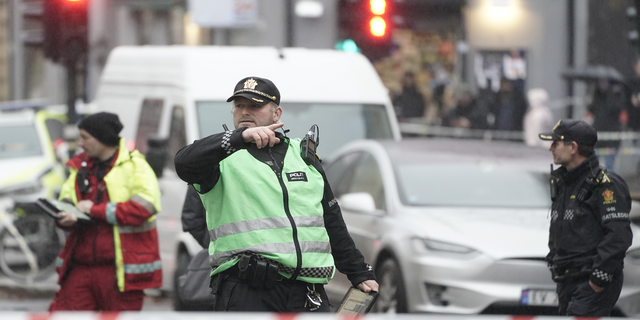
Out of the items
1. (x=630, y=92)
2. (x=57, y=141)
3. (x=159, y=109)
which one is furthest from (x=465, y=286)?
(x=630, y=92)

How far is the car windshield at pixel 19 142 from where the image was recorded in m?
14.8

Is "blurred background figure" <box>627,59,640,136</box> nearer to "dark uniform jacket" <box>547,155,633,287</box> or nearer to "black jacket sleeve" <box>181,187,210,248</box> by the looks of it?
"dark uniform jacket" <box>547,155,633,287</box>

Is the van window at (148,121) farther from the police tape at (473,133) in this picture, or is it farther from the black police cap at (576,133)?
the police tape at (473,133)

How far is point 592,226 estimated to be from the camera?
6.56 metres

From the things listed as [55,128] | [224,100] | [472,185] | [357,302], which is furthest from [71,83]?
[357,302]

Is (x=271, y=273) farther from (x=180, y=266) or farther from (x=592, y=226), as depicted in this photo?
(x=180, y=266)

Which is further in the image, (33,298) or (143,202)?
(33,298)

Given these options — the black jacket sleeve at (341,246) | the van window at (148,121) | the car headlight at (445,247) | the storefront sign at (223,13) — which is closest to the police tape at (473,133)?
the storefront sign at (223,13)

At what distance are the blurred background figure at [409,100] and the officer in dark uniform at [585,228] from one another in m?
14.6

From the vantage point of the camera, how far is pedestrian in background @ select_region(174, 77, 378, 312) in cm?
470

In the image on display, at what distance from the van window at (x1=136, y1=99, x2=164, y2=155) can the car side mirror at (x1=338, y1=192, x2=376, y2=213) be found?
2545 mm

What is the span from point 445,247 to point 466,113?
44.1 feet

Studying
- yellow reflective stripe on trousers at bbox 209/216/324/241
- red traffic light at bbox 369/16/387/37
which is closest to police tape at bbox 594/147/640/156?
red traffic light at bbox 369/16/387/37

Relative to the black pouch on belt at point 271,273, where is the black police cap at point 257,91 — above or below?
above
